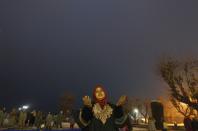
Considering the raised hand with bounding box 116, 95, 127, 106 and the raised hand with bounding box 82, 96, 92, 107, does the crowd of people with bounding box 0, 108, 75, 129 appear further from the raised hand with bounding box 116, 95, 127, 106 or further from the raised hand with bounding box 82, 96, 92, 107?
the raised hand with bounding box 116, 95, 127, 106

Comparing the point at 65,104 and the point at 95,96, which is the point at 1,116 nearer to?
the point at 95,96

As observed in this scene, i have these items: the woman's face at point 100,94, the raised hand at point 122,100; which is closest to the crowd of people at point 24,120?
the woman's face at point 100,94

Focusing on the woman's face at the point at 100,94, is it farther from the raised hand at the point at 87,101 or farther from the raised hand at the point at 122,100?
the raised hand at the point at 122,100

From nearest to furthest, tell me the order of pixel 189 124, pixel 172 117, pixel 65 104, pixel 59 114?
pixel 189 124 < pixel 59 114 < pixel 172 117 < pixel 65 104

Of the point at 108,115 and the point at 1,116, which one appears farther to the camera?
the point at 1,116

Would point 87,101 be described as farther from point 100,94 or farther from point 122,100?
point 122,100

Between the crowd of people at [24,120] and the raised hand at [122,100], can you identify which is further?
the crowd of people at [24,120]

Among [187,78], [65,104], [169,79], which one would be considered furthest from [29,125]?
[65,104]

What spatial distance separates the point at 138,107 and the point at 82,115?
79.1m

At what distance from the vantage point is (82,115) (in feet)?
24.6

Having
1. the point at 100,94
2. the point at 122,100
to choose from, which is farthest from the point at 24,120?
the point at 122,100

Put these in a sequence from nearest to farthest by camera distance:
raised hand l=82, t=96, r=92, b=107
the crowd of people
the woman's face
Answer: raised hand l=82, t=96, r=92, b=107, the woman's face, the crowd of people

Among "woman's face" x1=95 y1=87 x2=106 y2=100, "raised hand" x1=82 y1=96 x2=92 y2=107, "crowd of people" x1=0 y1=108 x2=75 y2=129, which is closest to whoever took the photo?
"raised hand" x1=82 y1=96 x2=92 y2=107

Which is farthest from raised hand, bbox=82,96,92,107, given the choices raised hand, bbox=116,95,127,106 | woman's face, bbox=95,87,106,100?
raised hand, bbox=116,95,127,106
